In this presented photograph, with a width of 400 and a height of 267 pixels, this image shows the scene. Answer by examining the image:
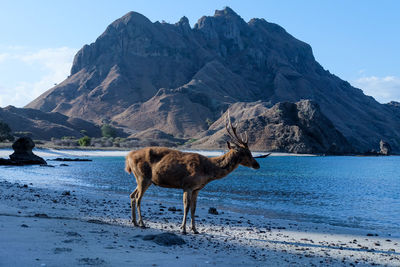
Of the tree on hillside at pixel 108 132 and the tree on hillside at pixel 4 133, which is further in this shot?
the tree on hillside at pixel 108 132

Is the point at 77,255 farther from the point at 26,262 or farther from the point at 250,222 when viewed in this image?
the point at 250,222

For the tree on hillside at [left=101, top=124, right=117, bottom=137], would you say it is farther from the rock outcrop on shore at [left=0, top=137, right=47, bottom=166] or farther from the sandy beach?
the sandy beach

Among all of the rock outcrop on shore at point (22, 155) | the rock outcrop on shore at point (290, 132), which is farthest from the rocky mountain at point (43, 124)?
the rock outcrop on shore at point (22, 155)

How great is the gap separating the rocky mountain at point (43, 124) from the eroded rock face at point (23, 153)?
9141cm

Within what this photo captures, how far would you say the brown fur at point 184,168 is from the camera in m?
11.7

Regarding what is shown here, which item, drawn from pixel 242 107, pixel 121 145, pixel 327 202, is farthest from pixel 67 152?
pixel 242 107

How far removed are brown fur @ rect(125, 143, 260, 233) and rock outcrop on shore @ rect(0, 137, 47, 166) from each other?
48.4m

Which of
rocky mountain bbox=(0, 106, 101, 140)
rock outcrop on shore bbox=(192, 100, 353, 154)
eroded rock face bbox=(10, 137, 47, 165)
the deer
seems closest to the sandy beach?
the deer

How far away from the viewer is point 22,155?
188 ft

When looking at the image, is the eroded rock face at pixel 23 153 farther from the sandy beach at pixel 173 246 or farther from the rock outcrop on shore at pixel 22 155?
the sandy beach at pixel 173 246

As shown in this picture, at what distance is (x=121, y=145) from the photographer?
130 meters

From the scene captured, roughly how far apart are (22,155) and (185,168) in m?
52.1

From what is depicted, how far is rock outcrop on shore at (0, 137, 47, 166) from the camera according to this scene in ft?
182

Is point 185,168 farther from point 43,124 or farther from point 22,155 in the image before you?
point 43,124
